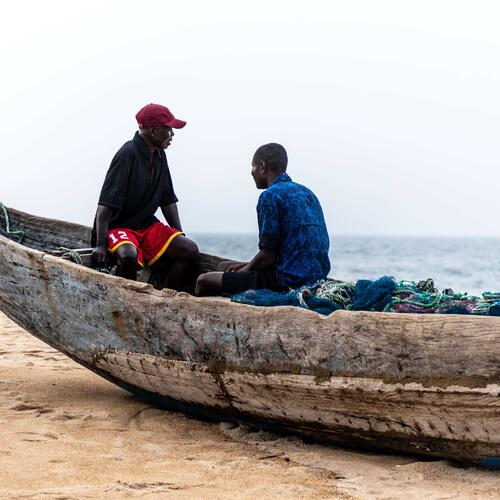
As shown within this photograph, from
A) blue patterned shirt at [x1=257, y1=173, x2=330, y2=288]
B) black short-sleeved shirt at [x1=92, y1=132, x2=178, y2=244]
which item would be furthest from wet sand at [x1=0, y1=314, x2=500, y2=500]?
black short-sleeved shirt at [x1=92, y1=132, x2=178, y2=244]

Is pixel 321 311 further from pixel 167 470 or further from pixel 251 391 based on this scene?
pixel 167 470

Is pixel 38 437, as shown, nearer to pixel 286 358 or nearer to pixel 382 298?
pixel 286 358

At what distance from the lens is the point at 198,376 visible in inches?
147

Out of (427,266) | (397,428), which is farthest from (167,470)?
(427,266)

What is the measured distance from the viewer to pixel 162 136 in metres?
5.30

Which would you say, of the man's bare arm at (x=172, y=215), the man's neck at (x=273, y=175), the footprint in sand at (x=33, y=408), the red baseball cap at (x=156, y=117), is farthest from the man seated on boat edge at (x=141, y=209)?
the footprint in sand at (x=33, y=408)

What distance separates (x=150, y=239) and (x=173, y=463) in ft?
7.64

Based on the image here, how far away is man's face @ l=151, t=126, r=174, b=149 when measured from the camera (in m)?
5.28

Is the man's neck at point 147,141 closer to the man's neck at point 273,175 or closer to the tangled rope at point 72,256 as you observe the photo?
the tangled rope at point 72,256

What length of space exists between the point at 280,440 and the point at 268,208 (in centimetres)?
128

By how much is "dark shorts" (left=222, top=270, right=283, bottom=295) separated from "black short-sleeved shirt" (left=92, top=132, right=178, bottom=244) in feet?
3.45

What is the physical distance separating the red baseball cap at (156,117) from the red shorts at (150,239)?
0.72 metres

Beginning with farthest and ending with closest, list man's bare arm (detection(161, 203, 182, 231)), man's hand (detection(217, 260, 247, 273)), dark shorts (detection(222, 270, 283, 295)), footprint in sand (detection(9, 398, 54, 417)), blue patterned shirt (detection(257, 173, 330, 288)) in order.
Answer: man's bare arm (detection(161, 203, 182, 231)) → man's hand (detection(217, 260, 247, 273)) → dark shorts (detection(222, 270, 283, 295)) → blue patterned shirt (detection(257, 173, 330, 288)) → footprint in sand (detection(9, 398, 54, 417))

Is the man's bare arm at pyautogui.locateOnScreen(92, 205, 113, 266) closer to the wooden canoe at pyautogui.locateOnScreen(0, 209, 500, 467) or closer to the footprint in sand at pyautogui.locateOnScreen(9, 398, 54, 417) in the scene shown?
the wooden canoe at pyautogui.locateOnScreen(0, 209, 500, 467)
